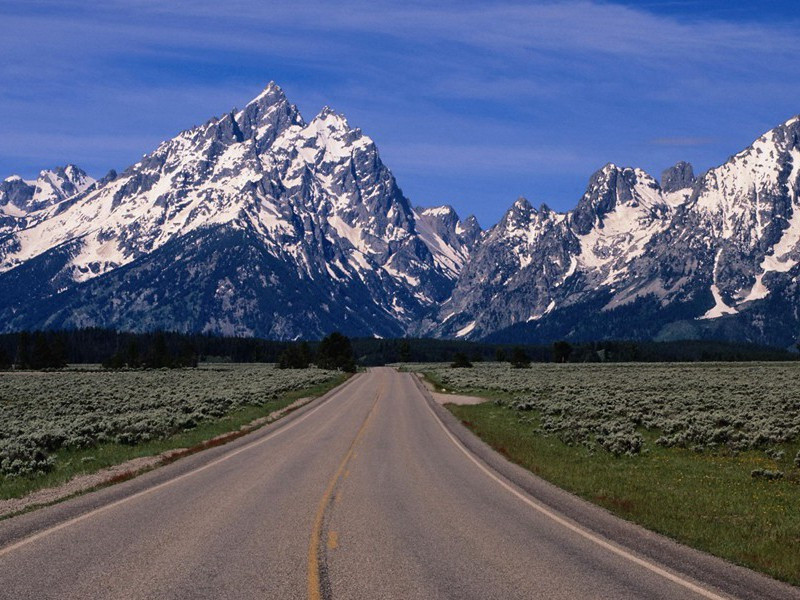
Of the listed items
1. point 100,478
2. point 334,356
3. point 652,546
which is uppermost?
point 334,356

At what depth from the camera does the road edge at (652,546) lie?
1208cm

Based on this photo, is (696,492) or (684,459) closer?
(696,492)

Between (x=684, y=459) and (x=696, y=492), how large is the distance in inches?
264

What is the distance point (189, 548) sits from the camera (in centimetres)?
1423

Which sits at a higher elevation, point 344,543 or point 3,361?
point 3,361

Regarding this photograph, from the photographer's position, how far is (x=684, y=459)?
1059 inches

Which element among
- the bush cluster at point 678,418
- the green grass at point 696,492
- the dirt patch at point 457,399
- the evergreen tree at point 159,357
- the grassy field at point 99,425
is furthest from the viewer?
the evergreen tree at point 159,357

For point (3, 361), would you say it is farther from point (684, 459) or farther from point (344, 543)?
point (344, 543)

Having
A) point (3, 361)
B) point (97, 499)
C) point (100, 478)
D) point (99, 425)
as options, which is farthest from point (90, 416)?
point (3, 361)

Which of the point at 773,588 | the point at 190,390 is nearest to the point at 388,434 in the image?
the point at 773,588

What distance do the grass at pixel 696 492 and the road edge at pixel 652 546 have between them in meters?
0.28

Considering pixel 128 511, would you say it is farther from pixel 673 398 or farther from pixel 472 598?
pixel 673 398

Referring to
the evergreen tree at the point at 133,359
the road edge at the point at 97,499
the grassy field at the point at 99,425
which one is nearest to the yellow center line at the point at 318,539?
the road edge at the point at 97,499

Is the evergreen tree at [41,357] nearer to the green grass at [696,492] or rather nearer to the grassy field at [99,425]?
the grassy field at [99,425]
